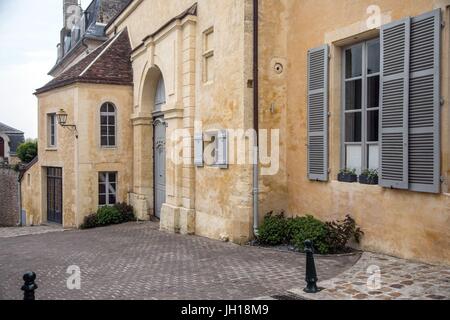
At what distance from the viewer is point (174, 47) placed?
1210cm

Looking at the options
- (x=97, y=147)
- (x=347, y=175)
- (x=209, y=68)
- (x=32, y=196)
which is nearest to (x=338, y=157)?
(x=347, y=175)

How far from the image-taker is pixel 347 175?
26.7 ft

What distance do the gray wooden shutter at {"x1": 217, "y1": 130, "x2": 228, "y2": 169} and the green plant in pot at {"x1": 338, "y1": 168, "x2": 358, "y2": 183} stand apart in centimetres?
262

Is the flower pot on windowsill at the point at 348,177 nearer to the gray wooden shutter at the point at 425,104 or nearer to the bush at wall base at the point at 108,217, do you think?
the gray wooden shutter at the point at 425,104

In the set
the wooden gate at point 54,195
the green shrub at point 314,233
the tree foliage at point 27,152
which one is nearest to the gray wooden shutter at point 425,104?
the green shrub at point 314,233

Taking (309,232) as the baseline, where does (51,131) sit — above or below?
above

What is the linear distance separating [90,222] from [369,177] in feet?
33.7

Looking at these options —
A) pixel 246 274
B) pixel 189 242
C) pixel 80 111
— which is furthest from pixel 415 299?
pixel 80 111

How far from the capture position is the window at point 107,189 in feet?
51.9

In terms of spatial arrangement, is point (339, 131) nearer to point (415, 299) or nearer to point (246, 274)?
point (246, 274)

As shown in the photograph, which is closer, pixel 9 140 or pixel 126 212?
pixel 126 212

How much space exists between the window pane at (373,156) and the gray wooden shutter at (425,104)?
2.88 feet

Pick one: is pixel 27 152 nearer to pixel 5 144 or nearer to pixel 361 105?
pixel 5 144
